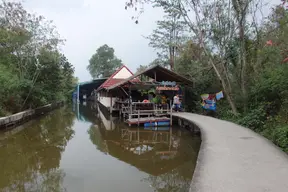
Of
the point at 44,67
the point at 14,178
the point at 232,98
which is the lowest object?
the point at 14,178

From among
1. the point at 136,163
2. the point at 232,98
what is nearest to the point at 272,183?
the point at 136,163

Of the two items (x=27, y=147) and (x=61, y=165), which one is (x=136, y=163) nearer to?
(x=61, y=165)

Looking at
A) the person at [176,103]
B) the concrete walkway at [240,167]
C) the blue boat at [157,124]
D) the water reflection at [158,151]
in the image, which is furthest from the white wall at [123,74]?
the concrete walkway at [240,167]

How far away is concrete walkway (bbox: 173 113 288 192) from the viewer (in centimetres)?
305

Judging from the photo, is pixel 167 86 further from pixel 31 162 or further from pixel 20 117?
pixel 20 117

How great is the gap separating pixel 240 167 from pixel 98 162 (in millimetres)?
3799

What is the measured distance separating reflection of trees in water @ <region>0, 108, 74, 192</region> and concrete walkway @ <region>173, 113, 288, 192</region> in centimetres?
298

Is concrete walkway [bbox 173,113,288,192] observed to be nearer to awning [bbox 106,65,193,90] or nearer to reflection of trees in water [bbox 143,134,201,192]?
reflection of trees in water [bbox 143,134,201,192]

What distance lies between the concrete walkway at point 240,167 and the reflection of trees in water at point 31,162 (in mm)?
2979

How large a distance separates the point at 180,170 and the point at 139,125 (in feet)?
21.5

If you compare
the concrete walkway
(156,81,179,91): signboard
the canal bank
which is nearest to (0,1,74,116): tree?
the canal bank

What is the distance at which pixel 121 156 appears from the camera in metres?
6.71

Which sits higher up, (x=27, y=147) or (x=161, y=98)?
(x=161, y=98)

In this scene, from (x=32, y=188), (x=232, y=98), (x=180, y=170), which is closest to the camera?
(x=32, y=188)
